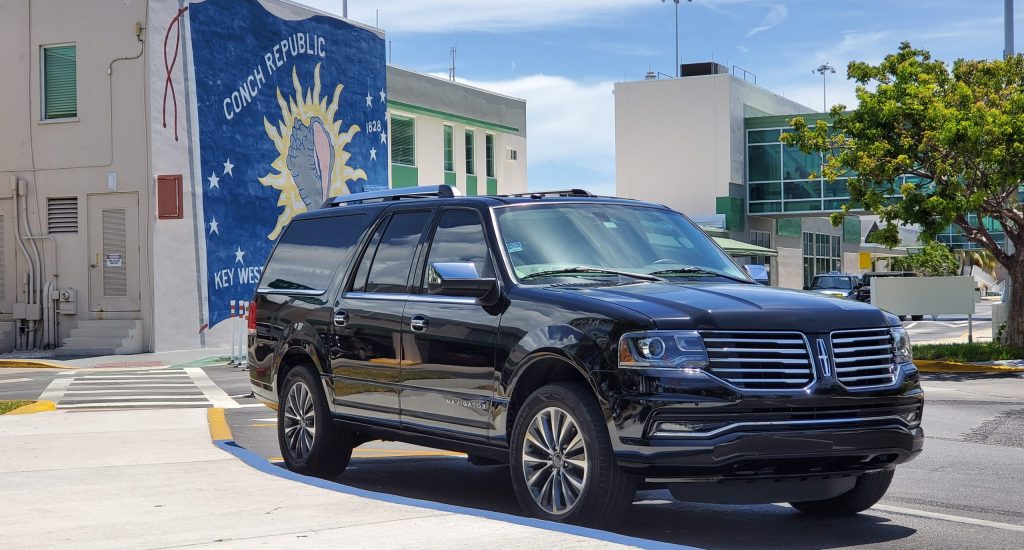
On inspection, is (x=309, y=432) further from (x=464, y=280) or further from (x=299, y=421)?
(x=464, y=280)

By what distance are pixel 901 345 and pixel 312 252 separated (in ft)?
15.2

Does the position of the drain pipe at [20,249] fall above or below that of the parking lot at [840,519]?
above

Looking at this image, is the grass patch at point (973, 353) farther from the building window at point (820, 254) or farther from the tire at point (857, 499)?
the building window at point (820, 254)

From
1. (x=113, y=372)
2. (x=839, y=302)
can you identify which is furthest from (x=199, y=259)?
(x=839, y=302)

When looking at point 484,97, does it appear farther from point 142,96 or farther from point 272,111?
point 142,96

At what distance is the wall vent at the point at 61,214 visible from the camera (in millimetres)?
29406

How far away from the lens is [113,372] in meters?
24.1

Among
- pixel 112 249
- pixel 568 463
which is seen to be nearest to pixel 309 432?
pixel 568 463

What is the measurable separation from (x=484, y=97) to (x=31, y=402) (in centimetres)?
3249

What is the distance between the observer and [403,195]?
32.0 feet

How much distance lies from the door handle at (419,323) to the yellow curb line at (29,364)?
19220 millimetres

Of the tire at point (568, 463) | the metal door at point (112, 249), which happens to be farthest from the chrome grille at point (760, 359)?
the metal door at point (112, 249)

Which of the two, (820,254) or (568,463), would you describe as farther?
(820,254)

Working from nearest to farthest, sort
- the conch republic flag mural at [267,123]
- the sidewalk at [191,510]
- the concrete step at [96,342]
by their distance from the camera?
1. the sidewalk at [191,510]
2. the concrete step at [96,342]
3. the conch republic flag mural at [267,123]
